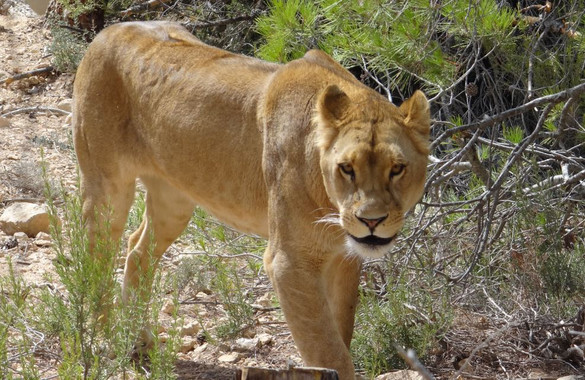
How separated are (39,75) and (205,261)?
4943mm

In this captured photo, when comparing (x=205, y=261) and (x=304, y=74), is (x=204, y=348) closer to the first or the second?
(x=205, y=261)

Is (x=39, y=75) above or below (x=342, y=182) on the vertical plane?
below

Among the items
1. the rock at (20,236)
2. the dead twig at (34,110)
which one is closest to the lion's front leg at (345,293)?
the rock at (20,236)

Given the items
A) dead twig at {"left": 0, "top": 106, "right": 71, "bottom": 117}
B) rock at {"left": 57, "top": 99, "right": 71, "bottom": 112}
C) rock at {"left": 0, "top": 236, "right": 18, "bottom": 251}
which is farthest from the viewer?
rock at {"left": 57, "top": 99, "right": 71, "bottom": 112}

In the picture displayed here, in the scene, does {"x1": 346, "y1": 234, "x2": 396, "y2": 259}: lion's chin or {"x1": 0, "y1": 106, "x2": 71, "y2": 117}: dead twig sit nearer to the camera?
{"x1": 346, "y1": 234, "x2": 396, "y2": 259}: lion's chin

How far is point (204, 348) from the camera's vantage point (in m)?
5.77

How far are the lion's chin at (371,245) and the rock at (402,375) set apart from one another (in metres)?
0.82

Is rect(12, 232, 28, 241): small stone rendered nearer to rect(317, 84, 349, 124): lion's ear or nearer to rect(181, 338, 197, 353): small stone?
rect(181, 338, 197, 353): small stone

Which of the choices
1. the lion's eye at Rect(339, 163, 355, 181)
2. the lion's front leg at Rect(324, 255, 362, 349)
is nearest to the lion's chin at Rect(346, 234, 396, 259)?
the lion's eye at Rect(339, 163, 355, 181)

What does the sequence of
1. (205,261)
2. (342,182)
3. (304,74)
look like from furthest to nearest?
(205,261), (304,74), (342,182)

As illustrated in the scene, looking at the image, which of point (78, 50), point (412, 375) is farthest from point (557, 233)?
point (78, 50)

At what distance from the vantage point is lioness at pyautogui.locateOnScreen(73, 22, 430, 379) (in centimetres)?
421

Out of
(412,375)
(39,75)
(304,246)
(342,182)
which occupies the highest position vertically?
(342,182)

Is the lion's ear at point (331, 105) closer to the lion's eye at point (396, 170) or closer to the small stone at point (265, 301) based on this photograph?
the lion's eye at point (396, 170)
